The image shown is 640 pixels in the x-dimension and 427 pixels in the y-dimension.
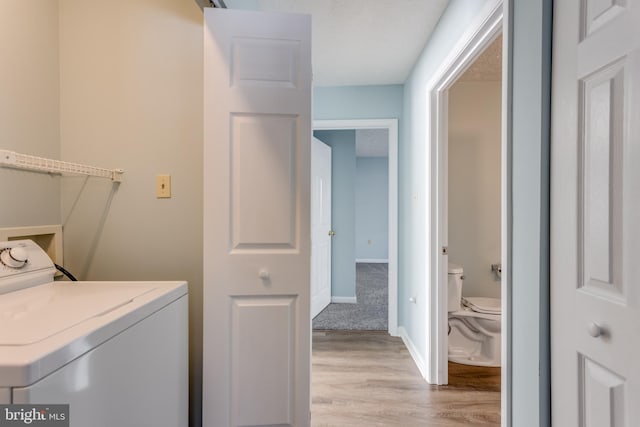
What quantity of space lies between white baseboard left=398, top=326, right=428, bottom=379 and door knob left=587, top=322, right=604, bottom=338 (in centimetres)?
175

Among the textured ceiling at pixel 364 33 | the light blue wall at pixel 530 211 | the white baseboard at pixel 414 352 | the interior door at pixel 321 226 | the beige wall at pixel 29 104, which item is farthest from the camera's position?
the interior door at pixel 321 226

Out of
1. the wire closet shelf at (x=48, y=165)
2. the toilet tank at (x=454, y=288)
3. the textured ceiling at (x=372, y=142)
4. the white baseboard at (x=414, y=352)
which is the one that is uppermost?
the textured ceiling at (x=372, y=142)

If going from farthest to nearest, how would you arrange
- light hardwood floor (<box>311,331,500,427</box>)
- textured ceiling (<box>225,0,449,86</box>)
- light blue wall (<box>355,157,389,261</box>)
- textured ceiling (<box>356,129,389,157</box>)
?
light blue wall (<box>355,157,389,261</box>) < textured ceiling (<box>356,129,389,157</box>) < textured ceiling (<box>225,0,449,86</box>) < light hardwood floor (<box>311,331,500,427</box>)

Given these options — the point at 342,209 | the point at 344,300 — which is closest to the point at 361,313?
the point at 344,300

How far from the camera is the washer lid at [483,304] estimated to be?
9.06 ft

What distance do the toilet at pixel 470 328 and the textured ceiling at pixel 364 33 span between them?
1.72 meters

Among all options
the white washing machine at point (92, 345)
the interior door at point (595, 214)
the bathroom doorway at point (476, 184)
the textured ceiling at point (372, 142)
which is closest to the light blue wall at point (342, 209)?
the textured ceiling at point (372, 142)

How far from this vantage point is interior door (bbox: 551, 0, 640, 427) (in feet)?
2.79

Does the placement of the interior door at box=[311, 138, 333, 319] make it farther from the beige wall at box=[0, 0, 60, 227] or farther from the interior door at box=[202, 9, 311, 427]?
the beige wall at box=[0, 0, 60, 227]

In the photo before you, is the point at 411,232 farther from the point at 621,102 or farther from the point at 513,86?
the point at 621,102

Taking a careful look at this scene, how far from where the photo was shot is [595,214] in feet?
3.14

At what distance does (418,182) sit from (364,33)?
1123 millimetres

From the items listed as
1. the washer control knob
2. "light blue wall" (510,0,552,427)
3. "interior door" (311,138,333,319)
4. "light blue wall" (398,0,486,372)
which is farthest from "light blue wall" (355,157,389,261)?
the washer control knob

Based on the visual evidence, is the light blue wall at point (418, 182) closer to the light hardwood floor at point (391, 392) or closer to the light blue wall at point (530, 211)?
the light hardwood floor at point (391, 392)
